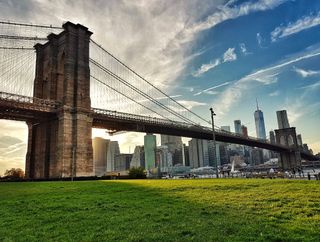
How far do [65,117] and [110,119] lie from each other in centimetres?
983

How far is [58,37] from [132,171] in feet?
91.0

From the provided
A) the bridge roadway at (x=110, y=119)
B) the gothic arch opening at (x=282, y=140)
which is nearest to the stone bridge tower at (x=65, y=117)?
the bridge roadway at (x=110, y=119)

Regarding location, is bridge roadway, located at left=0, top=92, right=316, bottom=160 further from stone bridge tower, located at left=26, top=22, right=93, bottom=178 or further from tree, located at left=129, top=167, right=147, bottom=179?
tree, located at left=129, top=167, right=147, bottom=179

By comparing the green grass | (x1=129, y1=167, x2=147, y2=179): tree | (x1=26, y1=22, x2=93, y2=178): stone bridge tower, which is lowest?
the green grass

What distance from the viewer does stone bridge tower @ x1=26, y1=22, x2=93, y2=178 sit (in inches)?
1676

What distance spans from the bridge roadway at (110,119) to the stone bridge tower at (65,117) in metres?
2.01

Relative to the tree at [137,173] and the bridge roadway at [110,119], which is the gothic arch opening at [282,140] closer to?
the bridge roadway at [110,119]

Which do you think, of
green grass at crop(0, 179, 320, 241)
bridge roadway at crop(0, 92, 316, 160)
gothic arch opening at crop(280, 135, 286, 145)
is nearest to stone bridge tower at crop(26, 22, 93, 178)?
bridge roadway at crop(0, 92, 316, 160)

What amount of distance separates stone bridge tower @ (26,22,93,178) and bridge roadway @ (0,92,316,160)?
2.01m

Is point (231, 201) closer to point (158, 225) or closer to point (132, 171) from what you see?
point (158, 225)

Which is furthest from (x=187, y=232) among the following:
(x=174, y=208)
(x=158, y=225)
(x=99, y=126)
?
(x=99, y=126)

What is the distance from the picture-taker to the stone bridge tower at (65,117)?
42.6 metres

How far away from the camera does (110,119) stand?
51.1 m

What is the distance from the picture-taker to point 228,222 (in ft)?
25.8
